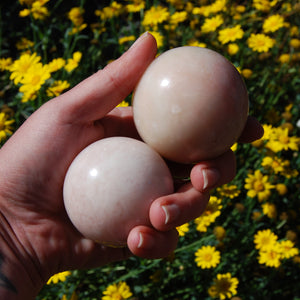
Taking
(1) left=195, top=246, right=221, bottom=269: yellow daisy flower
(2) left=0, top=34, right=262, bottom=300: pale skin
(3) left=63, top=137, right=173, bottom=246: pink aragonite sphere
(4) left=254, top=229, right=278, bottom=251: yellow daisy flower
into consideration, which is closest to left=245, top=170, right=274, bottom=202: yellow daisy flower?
(4) left=254, top=229, right=278, bottom=251: yellow daisy flower

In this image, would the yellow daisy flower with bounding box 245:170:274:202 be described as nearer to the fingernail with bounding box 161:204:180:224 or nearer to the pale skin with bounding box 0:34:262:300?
the pale skin with bounding box 0:34:262:300

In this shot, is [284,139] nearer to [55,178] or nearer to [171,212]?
[171,212]

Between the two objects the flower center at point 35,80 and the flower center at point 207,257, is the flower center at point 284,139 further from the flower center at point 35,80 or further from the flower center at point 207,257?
the flower center at point 35,80

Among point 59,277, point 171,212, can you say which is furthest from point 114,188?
point 59,277

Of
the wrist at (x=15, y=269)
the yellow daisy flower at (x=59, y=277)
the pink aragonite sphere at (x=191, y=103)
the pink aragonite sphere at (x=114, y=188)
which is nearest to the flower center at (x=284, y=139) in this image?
the pink aragonite sphere at (x=191, y=103)

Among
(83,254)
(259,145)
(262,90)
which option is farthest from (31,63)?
(262,90)

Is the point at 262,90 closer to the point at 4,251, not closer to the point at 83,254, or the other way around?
the point at 83,254
